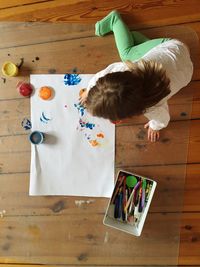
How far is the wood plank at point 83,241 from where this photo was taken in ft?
2.92

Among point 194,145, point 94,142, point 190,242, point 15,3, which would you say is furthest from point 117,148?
point 15,3

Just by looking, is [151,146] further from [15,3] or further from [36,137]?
[15,3]

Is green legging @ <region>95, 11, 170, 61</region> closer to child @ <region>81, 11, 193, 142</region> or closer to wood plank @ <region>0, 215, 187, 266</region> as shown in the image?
child @ <region>81, 11, 193, 142</region>

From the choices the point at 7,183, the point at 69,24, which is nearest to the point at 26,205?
the point at 7,183

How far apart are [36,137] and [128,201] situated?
291mm

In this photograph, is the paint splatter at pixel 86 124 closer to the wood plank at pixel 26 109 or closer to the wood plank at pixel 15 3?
the wood plank at pixel 26 109

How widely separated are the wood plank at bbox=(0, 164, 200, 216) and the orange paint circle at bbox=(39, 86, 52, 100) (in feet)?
0.69

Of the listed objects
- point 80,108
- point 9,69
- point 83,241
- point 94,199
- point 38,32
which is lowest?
point 83,241

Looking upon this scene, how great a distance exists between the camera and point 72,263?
91 centimetres

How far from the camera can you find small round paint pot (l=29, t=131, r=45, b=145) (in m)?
0.91

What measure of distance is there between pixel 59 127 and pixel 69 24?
0.92ft

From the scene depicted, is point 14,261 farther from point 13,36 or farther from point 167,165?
point 13,36

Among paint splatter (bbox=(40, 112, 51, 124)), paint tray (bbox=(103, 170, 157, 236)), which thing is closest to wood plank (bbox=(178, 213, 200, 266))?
paint tray (bbox=(103, 170, 157, 236))

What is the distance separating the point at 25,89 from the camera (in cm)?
Result: 91
